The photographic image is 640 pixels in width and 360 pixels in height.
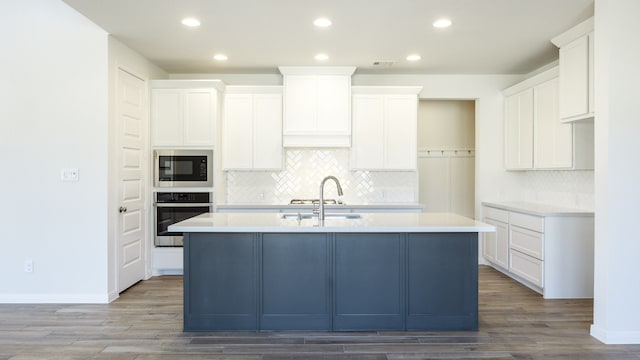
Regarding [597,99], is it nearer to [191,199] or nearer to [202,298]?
[202,298]

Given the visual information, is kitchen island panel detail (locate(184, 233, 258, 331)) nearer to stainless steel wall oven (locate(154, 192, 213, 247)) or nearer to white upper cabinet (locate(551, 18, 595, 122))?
stainless steel wall oven (locate(154, 192, 213, 247))

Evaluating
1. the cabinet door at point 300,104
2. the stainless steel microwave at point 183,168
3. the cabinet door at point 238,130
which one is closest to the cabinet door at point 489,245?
the cabinet door at point 300,104

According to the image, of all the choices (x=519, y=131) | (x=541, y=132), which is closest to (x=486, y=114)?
(x=519, y=131)

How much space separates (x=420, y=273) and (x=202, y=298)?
1671 millimetres

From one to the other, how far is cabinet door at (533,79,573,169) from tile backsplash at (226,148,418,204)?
1532 millimetres

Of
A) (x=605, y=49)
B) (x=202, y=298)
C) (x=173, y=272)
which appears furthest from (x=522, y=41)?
(x=173, y=272)

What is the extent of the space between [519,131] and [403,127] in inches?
55.3

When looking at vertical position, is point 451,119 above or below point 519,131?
above

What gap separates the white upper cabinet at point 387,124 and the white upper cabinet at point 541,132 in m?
1.25

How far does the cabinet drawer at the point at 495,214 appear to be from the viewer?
5023mm

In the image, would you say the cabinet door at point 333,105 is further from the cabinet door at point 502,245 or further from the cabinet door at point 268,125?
the cabinet door at point 502,245

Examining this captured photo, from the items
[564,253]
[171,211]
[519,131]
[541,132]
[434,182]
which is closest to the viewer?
[564,253]

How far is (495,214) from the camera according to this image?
5320mm

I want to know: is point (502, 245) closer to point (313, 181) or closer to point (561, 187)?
point (561, 187)
